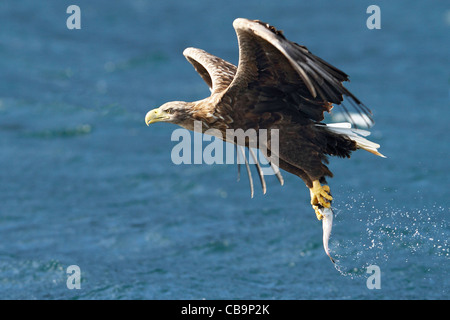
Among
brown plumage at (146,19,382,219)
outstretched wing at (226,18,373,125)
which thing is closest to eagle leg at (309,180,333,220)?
brown plumage at (146,19,382,219)

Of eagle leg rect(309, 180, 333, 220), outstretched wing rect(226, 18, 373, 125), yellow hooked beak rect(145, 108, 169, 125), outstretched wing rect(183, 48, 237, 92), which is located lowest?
eagle leg rect(309, 180, 333, 220)

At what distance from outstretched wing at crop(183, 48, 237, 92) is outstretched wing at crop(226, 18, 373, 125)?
0.60m

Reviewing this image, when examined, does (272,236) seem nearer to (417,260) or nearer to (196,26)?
(417,260)

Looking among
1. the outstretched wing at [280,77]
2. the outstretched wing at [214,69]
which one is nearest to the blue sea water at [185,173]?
the outstretched wing at [214,69]

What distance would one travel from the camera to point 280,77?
29.6ft

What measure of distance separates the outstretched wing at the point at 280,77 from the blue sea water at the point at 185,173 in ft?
15.2

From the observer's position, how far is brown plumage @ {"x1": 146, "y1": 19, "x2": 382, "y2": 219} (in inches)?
334

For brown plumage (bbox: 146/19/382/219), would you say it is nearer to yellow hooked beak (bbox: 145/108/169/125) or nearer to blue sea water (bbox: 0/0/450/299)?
yellow hooked beak (bbox: 145/108/169/125)

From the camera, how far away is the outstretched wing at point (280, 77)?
27.3ft

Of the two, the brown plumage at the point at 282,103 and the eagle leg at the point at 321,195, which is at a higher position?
the brown plumage at the point at 282,103

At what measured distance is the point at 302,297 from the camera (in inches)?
531

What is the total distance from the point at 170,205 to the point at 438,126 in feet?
20.7

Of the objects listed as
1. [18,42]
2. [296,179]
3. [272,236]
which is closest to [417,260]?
[272,236]

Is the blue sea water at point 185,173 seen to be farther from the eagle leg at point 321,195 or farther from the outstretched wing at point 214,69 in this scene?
the outstretched wing at point 214,69
